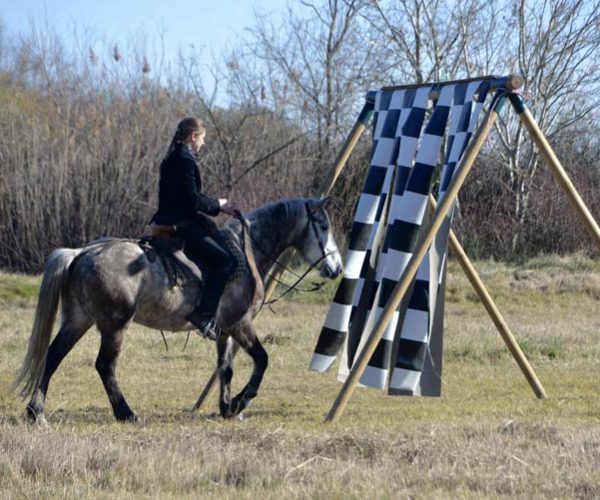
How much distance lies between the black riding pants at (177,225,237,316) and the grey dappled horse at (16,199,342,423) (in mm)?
157

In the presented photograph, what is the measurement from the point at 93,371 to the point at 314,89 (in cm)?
2012

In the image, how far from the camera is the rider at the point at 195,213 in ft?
29.3

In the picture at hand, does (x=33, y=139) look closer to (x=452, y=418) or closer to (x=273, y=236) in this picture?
(x=273, y=236)

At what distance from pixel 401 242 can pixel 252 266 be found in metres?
1.55

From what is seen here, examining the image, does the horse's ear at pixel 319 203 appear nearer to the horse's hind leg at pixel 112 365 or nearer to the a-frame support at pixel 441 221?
the a-frame support at pixel 441 221

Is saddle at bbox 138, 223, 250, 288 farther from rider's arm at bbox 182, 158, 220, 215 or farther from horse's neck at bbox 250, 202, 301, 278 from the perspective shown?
horse's neck at bbox 250, 202, 301, 278

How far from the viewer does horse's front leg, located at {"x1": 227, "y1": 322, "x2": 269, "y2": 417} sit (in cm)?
955

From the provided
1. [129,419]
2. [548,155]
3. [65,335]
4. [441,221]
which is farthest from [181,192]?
[548,155]

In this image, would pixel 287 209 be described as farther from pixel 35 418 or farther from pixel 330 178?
pixel 35 418

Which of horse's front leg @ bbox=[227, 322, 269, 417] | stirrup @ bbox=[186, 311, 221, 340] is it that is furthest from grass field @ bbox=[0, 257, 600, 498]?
stirrup @ bbox=[186, 311, 221, 340]

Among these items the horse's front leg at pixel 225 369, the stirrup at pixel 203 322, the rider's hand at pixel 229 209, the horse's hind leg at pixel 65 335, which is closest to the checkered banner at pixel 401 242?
the horse's front leg at pixel 225 369

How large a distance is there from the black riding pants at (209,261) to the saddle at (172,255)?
5 cm

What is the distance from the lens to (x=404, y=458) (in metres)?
6.82

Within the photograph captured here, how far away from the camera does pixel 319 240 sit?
9773 millimetres
